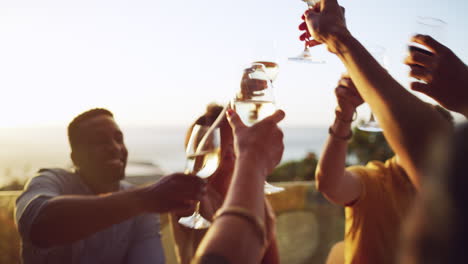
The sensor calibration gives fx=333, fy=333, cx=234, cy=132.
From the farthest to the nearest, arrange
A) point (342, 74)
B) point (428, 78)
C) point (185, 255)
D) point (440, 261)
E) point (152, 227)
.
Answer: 1. point (152, 227)
2. point (185, 255)
3. point (342, 74)
4. point (428, 78)
5. point (440, 261)

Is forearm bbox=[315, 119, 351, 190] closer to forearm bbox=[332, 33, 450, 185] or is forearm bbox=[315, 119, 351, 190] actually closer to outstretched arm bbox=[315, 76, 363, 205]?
outstretched arm bbox=[315, 76, 363, 205]

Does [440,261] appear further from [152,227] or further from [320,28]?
[152,227]

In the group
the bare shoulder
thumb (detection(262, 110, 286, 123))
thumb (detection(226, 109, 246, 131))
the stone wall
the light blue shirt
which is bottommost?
the stone wall

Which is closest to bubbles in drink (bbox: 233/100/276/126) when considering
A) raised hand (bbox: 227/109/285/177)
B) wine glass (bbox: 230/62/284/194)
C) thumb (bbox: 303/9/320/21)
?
wine glass (bbox: 230/62/284/194)

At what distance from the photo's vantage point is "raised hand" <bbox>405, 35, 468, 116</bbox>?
1230mm

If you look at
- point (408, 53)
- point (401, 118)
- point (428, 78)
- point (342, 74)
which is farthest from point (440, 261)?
point (342, 74)

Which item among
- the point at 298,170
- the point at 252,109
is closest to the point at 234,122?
the point at 252,109

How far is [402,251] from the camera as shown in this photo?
455 mm

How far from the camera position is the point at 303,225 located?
4.66 meters

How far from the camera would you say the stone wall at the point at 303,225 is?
4.53m

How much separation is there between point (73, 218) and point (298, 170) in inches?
517

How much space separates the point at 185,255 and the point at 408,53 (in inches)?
64.5

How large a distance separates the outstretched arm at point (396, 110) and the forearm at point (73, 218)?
149 centimetres

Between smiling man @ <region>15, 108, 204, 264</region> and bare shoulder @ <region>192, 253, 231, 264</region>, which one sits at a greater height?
bare shoulder @ <region>192, 253, 231, 264</region>
